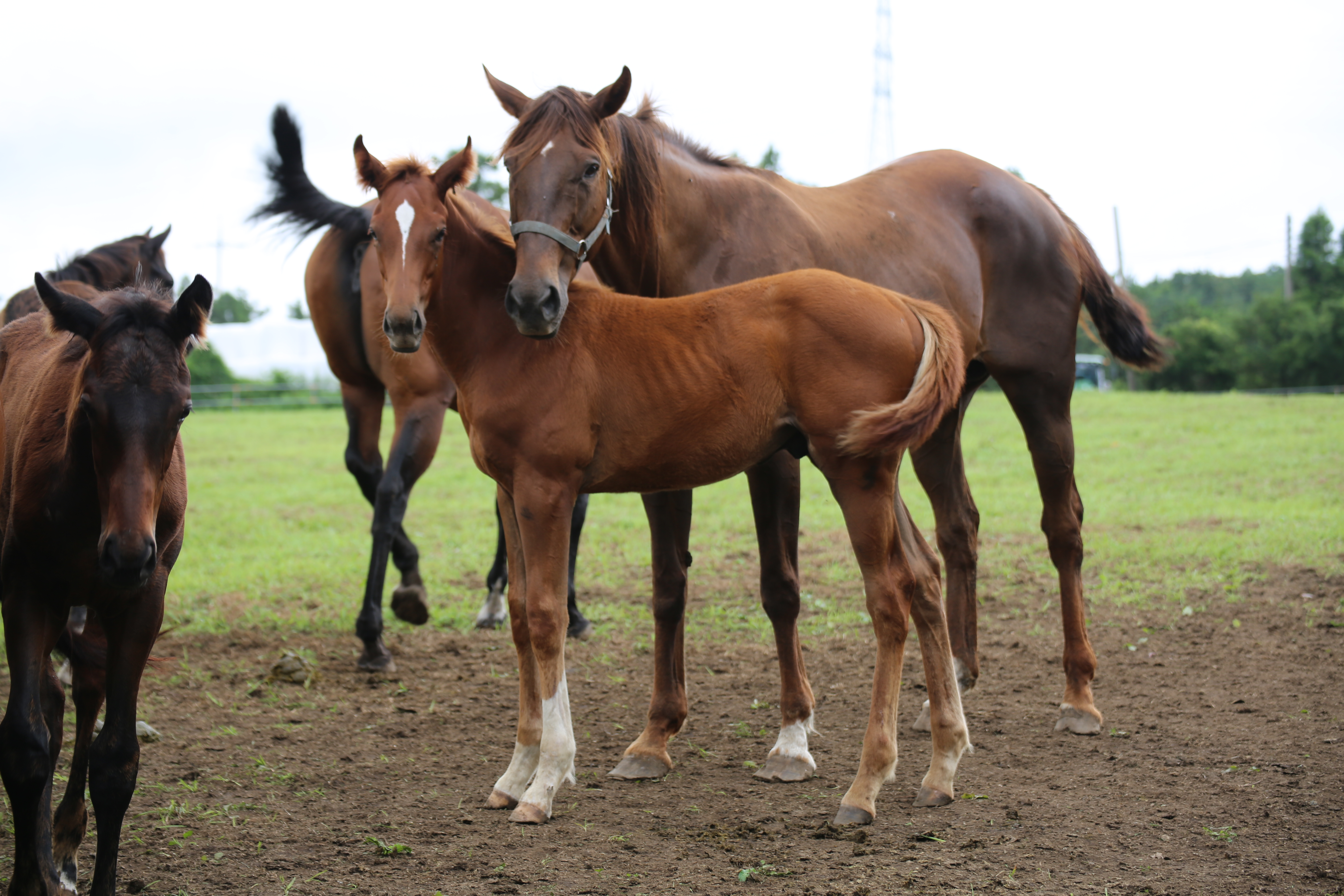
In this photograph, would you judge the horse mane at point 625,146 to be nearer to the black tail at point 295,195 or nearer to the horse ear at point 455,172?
the horse ear at point 455,172

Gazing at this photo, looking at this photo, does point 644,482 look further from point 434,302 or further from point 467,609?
point 467,609

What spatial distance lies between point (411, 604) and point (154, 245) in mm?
2778

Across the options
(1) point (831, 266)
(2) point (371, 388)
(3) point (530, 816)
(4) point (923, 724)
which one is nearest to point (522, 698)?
(3) point (530, 816)

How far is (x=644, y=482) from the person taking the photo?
3986mm

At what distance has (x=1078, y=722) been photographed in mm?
4777

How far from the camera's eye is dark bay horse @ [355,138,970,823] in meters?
3.78

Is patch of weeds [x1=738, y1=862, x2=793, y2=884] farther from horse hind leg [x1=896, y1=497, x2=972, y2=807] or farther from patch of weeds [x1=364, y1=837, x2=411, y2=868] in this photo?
patch of weeds [x1=364, y1=837, x2=411, y2=868]

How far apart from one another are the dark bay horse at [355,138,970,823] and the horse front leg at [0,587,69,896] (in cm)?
150

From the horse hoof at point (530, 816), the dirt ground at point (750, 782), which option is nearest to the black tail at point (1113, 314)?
the dirt ground at point (750, 782)

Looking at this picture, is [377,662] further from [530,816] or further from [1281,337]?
[1281,337]

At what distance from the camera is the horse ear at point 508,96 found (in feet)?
14.2

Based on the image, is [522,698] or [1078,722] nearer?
[522,698]

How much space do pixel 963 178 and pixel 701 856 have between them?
13.3ft

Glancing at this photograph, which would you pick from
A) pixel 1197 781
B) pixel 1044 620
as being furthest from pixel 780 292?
pixel 1044 620
